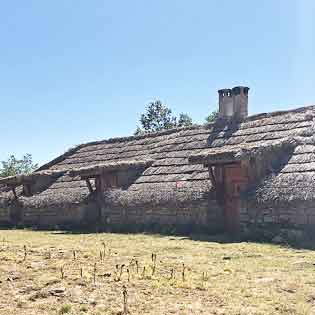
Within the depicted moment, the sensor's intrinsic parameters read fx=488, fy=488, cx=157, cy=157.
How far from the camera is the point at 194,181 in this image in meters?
15.4

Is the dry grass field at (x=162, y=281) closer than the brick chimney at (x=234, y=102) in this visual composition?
Yes

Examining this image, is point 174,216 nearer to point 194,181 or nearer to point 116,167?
point 194,181

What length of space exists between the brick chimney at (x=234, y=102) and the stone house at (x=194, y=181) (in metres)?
0.04

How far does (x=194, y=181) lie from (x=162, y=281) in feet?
27.5

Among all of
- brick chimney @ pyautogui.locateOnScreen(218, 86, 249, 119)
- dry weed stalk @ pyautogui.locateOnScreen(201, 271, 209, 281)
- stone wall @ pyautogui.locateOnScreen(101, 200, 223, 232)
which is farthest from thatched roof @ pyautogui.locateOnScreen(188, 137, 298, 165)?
dry weed stalk @ pyautogui.locateOnScreen(201, 271, 209, 281)

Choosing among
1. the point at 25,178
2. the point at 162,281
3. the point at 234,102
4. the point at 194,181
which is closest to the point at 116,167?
the point at 194,181

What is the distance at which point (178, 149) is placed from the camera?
1875cm

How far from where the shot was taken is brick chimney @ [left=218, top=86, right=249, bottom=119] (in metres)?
19.5

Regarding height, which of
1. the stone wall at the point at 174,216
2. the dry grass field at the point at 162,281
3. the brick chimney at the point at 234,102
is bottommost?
the dry grass field at the point at 162,281

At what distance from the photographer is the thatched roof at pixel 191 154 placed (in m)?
13.5

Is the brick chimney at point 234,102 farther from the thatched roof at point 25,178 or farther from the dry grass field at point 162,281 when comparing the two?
the dry grass field at point 162,281

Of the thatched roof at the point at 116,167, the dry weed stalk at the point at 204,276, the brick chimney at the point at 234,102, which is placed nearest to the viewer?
the dry weed stalk at the point at 204,276

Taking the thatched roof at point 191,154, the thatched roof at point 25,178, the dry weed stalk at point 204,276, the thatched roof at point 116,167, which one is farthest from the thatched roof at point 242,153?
the thatched roof at point 25,178

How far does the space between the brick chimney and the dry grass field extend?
939 cm
